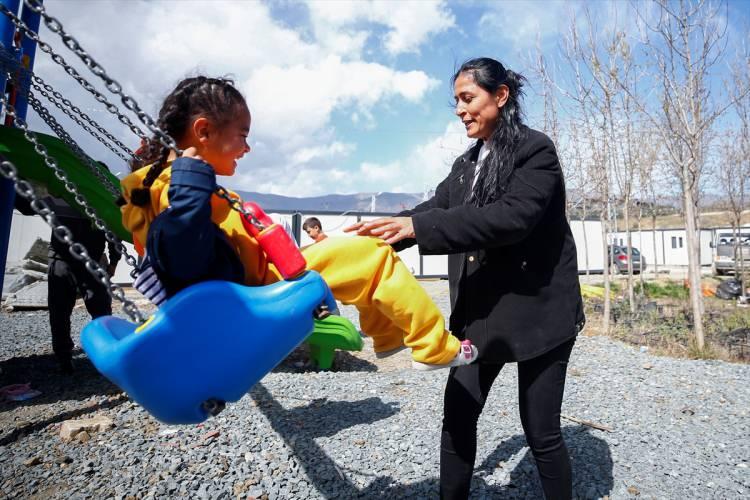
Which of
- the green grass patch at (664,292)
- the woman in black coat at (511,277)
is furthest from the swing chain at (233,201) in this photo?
the green grass patch at (664,292)

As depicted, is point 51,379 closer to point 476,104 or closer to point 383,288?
point 383,288

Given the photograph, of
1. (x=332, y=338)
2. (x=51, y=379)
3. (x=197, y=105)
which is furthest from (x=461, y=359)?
(x=51, y=379)

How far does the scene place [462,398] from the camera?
68.6 inches

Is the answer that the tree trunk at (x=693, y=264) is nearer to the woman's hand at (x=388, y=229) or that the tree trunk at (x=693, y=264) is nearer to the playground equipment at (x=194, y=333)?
the woman's hand at (x=388, y=229)

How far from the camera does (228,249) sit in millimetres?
1320

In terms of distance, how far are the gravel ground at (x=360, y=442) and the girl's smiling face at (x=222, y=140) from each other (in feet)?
5.08

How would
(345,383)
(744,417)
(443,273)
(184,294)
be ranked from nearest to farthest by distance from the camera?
(184,294) < (744,417) < (345,383) < (443,273)

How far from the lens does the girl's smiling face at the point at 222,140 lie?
150 cm

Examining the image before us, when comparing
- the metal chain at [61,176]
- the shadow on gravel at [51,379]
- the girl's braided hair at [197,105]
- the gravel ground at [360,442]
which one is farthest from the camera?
the shadow on gravel at [51,379]

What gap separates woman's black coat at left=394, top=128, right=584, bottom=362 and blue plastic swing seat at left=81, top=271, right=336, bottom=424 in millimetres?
483

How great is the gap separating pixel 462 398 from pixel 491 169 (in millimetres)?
800

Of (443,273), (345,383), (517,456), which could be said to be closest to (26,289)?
(345,383)

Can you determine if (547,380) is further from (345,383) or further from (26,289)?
(26,289)

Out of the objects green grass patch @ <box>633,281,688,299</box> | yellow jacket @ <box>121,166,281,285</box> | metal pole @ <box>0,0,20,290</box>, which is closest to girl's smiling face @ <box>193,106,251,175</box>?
yellow jacket @ <box>121,166,281,285</box>
